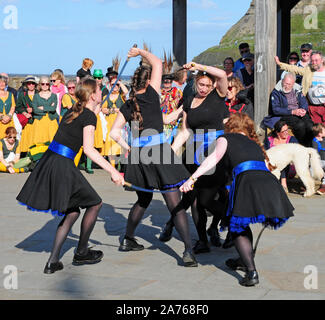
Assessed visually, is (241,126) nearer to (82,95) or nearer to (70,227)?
(82,95)

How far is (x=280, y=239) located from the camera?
707cm

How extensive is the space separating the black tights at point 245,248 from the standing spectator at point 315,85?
5468mm

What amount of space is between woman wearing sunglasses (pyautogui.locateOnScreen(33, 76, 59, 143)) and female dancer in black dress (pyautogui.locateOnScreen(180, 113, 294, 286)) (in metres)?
7.40

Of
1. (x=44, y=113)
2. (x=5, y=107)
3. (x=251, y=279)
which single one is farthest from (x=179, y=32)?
(x=251, y=279)

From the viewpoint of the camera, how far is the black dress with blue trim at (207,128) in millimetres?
6402

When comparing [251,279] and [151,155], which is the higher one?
[151,155]

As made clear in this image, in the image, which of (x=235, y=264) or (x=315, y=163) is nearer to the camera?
(x=235, y=264)

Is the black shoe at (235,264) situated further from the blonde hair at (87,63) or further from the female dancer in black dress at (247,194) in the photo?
the blonde hair at (87,63)

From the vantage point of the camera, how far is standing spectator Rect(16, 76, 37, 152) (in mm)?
12797

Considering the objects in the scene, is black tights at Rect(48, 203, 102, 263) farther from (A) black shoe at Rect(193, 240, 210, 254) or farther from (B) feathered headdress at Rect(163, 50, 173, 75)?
(B) feathered headdress at Rect(163, 50, 173, 75)

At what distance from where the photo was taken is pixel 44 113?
12.6 metres

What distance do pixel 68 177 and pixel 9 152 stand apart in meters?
7.23

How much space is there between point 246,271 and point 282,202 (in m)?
0.62
